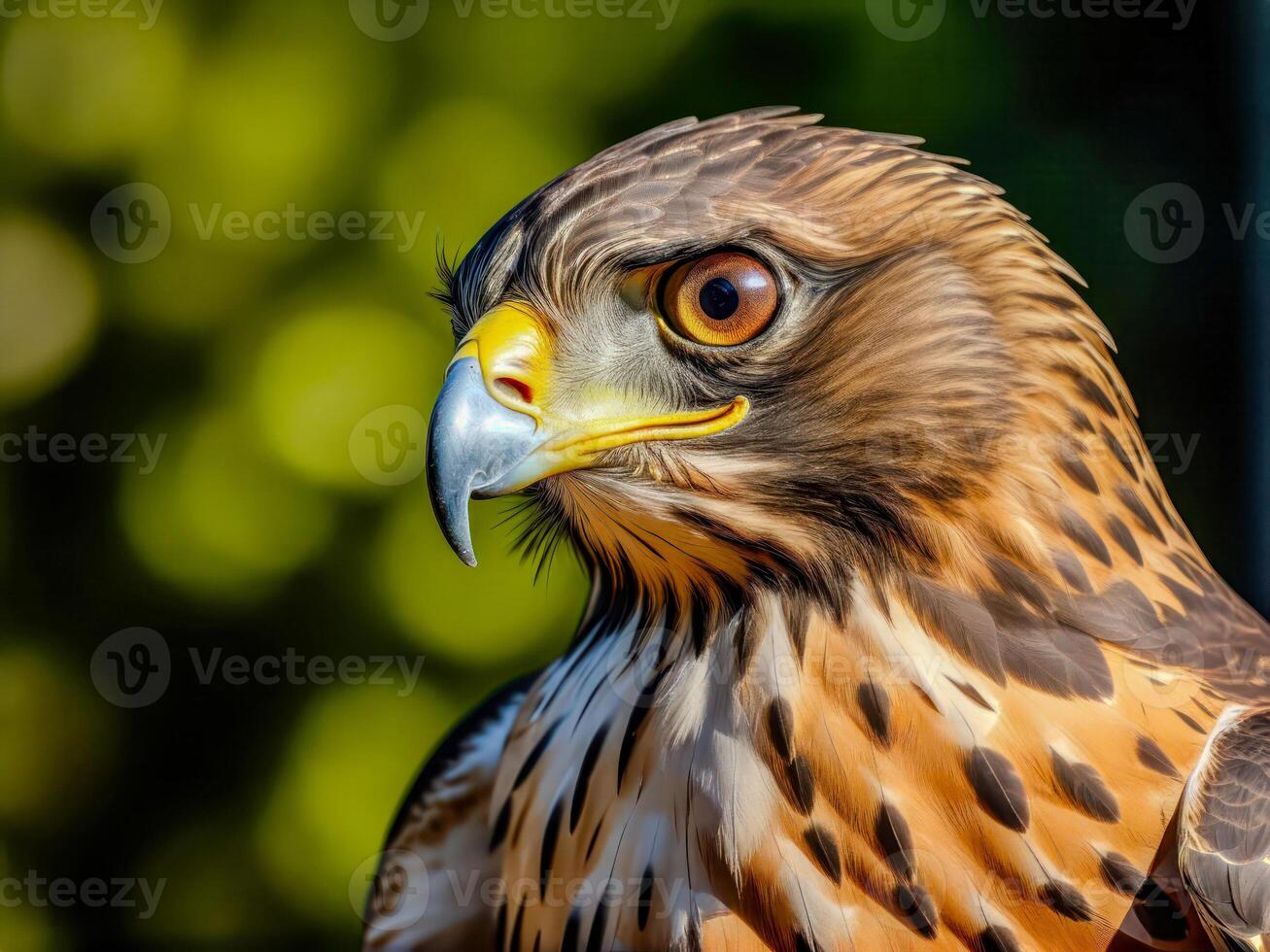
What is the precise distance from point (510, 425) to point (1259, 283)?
1505mm

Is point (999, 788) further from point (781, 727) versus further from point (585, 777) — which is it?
point (585, 777)

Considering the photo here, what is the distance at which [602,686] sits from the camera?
121 cm

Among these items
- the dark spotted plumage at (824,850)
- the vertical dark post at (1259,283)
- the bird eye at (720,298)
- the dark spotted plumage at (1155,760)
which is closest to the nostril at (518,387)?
the bird eye at (720,298)

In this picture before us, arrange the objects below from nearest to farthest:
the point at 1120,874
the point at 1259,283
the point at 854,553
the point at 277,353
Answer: the point at 1120,874, the point at 854,553, the point at 1259,283, the point at 277,353

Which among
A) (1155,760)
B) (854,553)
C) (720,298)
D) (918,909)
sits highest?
(720,298)

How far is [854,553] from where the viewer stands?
1.07 meters

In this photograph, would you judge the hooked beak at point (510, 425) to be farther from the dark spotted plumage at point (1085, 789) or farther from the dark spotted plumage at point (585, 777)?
the dark spotted plumage at point (1085, 789)

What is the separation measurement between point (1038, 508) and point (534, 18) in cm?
170

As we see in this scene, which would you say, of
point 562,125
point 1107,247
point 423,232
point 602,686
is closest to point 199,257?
point 423,232

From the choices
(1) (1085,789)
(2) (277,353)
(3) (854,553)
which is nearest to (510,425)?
(3) (854,553)

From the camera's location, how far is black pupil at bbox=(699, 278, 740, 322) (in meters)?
1.04

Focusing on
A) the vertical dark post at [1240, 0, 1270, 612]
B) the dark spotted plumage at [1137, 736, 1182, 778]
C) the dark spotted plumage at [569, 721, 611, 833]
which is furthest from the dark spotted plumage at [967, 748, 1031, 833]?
the vertical dark post at [1240, 0, 1270, 612]

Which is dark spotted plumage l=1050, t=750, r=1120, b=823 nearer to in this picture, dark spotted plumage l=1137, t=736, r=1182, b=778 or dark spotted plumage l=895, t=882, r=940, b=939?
dark spotted plumage l=1137, t=736, r=1182, b=778

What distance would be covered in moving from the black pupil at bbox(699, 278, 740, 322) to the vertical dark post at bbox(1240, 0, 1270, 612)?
1259 millimetres
